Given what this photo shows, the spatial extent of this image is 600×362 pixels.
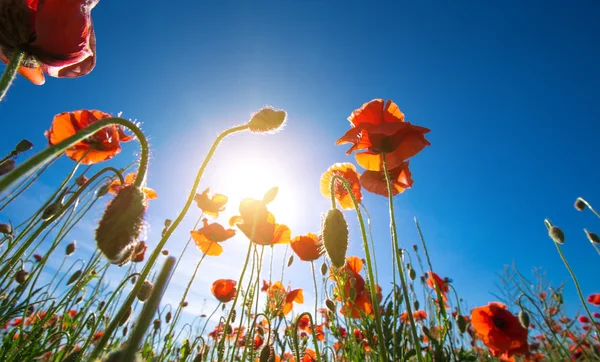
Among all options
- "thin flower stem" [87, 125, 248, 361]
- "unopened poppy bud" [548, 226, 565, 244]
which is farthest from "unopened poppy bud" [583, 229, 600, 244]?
"thin flower stem" [87, 125, 248, 361]

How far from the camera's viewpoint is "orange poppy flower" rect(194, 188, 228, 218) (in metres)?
3.91

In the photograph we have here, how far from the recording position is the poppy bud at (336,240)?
1463mm

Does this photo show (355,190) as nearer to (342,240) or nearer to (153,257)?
(342,240)

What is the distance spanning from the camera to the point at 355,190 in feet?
9.57

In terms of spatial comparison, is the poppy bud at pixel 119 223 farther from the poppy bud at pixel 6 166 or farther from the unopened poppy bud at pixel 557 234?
the unopened poppy bud at pixel 557 234

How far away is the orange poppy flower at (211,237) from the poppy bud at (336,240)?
238cm

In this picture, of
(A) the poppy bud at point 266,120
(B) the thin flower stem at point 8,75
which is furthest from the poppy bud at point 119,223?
(A) the poppy bud at point 266,120

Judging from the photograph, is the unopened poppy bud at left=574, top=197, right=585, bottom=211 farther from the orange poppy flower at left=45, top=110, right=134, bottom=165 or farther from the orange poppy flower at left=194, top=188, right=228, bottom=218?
the orange poppy flower at left=45, top=110, right=134, bottom=165

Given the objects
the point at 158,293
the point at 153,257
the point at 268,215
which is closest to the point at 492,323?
the point at 268,215

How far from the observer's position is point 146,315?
37 centimetres

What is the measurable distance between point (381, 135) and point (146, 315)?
2.09m

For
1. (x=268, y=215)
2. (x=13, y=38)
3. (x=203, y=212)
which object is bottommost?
(x=13, y=38)

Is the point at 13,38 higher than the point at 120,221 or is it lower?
higher

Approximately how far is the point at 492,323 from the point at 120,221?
4.47 meters
